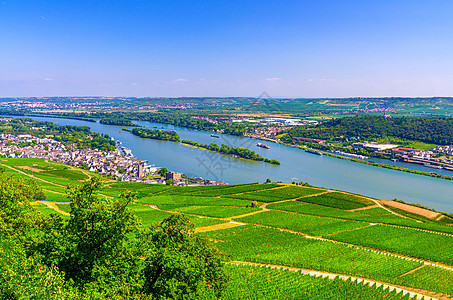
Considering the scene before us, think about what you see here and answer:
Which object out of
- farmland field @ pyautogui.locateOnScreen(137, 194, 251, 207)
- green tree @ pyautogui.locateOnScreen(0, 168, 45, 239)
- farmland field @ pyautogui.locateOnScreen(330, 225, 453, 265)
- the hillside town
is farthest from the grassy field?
green tree @ pyautogui.locateOnScreen(0, 168, 45, 239)

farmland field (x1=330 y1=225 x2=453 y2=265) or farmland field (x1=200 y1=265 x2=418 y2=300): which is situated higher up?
farmland field (x1=200 y1=265 x2=418 y2=300)

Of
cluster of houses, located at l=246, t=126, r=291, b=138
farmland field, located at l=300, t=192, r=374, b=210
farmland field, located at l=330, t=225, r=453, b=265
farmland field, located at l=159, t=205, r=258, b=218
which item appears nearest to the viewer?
farmland field, located at l=330, t=225, r=453, b=265

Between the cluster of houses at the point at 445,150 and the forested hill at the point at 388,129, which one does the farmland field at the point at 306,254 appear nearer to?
the cluster of houses at the point at 445,150

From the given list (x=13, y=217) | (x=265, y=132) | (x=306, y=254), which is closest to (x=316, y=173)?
(x=306, y=254)

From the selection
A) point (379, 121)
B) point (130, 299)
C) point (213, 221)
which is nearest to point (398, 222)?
point (213, 221)

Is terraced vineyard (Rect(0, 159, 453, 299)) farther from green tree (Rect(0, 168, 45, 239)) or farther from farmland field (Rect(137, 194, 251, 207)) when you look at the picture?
green tree (Rect(0, 168, 45, 239))

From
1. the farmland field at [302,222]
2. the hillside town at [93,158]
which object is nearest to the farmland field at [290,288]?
the farmland field at [302,222]

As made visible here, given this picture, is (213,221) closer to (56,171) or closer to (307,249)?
(307,249)
